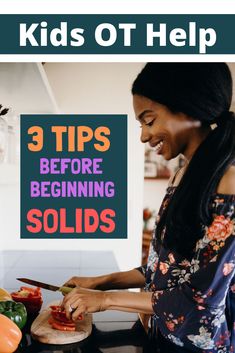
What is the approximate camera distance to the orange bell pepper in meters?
0.55

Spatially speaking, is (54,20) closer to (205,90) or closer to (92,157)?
(205,90)

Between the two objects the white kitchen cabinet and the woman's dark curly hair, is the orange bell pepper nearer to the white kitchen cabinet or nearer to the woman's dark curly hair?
the woman's dark curly hair

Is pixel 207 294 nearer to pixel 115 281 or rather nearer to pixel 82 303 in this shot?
pixel 82 303

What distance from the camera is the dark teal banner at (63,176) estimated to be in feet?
4.07

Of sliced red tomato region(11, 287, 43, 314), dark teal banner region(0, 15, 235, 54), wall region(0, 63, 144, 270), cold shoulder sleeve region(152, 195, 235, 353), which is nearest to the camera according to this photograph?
cold shoulder sleeve region(152, 195, 235, 353)

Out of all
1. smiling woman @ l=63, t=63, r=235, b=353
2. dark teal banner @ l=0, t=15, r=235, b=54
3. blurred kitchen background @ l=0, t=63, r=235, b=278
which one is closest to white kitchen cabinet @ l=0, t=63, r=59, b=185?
dark teal banner @ l=0, t=15, r=235, b=54

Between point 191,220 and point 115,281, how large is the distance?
0.33 metres

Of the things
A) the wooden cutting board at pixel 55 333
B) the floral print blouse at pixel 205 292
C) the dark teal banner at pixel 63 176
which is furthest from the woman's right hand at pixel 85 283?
the dark teal banner at pixel 63 176

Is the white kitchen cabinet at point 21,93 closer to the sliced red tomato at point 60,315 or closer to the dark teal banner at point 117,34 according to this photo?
the dark teal banner at point 117,34

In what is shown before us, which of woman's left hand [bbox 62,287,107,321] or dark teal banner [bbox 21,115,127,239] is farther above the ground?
dark teal banner [bbox 21,115,127,239]

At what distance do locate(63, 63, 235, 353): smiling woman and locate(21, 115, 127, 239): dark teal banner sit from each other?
0.60 meters

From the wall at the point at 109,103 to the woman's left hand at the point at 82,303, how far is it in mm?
1305
